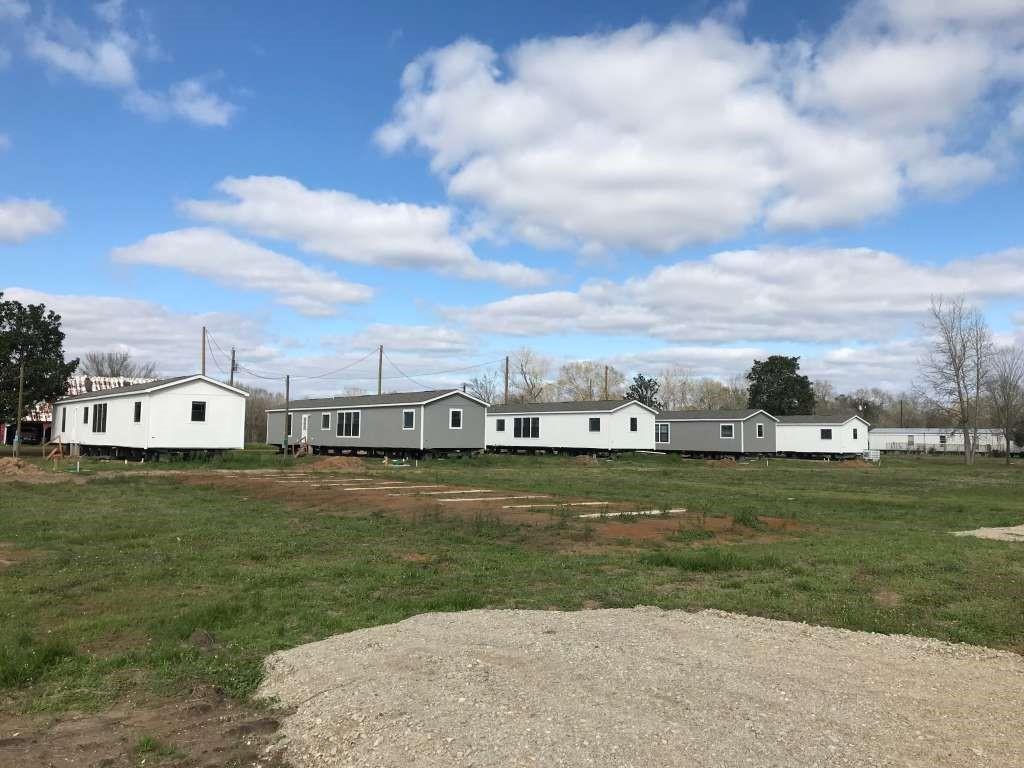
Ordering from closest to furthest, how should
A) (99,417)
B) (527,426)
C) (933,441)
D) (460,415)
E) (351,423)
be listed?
(99,417), (460,415), (351,423), (527,426), (933,441)

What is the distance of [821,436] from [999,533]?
38678mm

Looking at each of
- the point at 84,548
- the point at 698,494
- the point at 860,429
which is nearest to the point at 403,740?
the point at 84,548

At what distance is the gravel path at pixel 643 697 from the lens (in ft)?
12.0

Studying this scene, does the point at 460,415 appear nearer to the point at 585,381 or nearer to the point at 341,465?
the point at 341,465

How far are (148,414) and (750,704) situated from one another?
95.5ft

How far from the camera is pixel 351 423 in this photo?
129ft

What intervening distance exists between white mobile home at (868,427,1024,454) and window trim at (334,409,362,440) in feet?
147

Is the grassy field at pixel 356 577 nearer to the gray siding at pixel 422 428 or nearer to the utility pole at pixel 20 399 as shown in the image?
the gray siding at pixel 422 428

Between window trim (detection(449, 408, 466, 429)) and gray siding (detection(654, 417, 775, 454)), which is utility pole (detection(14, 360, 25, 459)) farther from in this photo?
gray siding (detection(654, 417, 775, 454))

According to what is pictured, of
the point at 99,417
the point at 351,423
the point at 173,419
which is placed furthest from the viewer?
the point at 351,423

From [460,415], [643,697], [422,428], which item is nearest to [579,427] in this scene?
[460,415]

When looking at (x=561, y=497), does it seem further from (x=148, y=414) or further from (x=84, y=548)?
(x=148, y=414)

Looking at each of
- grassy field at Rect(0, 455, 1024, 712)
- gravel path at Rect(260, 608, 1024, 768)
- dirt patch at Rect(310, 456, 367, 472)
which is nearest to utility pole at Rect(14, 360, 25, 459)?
dirt patch at Rect(310, 456, 367, 472)

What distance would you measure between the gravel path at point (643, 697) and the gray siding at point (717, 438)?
141 ft
